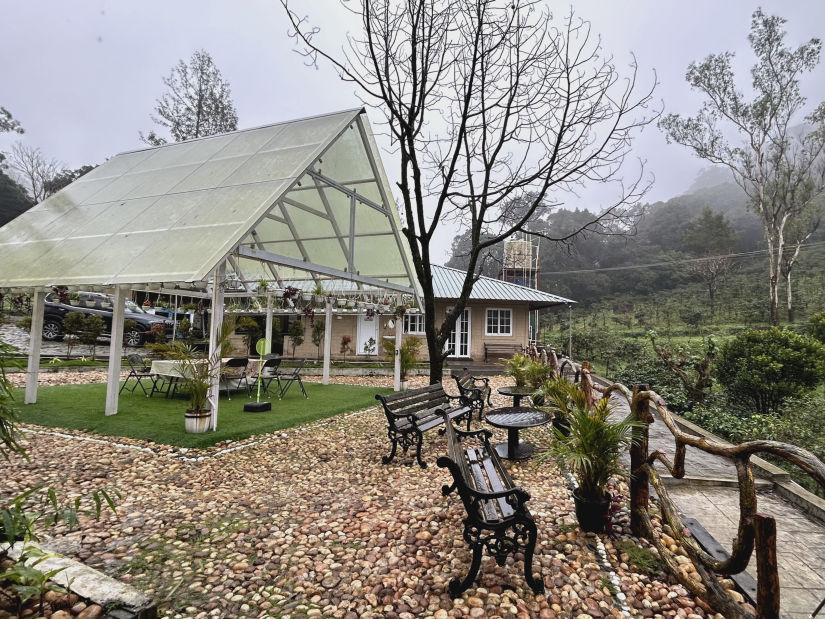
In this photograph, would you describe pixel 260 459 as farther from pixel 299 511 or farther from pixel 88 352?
pixel 88 352

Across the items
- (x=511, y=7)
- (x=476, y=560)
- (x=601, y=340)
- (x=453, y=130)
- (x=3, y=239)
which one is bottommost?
(x=476, y=560)

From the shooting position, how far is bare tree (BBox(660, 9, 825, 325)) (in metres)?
18.8

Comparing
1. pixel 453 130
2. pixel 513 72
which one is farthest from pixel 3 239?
pixel 513 72

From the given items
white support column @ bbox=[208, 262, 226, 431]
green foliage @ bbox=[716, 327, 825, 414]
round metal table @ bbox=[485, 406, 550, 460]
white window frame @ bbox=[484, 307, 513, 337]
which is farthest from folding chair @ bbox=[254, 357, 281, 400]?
white window frame @ bbox=[484, 307, 513, 337]

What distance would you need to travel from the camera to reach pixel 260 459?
5332mm

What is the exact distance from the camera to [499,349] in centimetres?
1803

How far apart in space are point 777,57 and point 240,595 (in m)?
28.2

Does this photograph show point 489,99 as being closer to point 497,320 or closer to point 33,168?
point 497,320

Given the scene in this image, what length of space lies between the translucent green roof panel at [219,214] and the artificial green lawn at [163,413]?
7.54 feet

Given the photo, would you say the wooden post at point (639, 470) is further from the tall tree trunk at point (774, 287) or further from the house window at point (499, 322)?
the tall tree trunk at point (774, 287)

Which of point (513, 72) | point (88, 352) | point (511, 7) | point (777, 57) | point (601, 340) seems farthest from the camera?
point (777, 57)

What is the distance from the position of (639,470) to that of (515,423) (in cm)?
185

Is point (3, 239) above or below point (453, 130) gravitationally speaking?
below

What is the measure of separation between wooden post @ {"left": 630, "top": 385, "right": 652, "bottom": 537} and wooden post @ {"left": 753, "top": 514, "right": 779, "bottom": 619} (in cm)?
138
